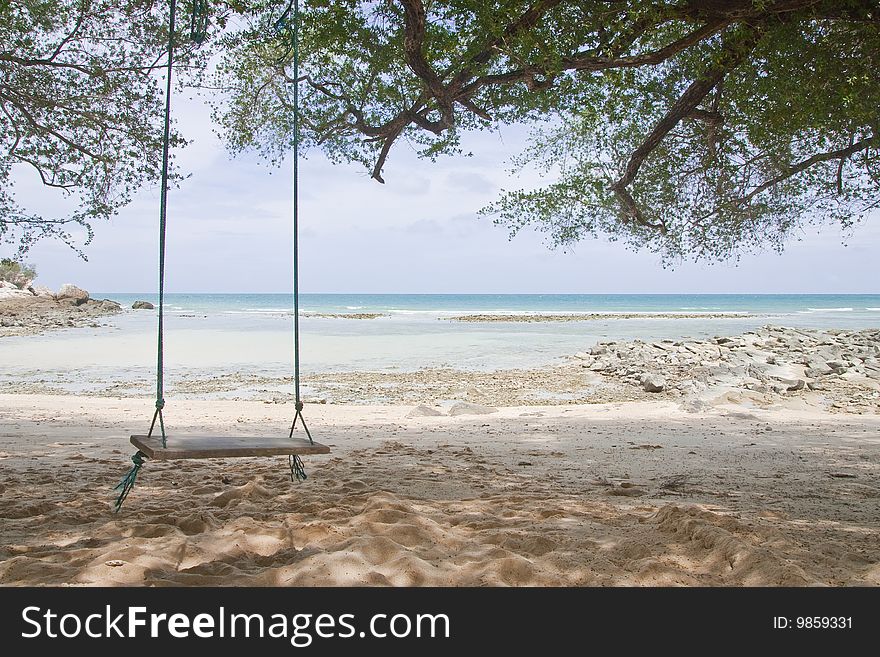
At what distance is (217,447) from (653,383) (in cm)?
1049

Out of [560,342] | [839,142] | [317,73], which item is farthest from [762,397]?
[560,342]

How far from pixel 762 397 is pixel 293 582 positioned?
Result: 386 inches

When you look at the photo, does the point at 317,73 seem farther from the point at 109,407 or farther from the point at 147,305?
the point at 147,305

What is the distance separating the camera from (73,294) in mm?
44969

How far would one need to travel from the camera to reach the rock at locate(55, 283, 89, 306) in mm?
43781

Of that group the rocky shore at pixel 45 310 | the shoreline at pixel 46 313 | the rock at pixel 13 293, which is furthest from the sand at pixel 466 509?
the rock at pixel 13 293

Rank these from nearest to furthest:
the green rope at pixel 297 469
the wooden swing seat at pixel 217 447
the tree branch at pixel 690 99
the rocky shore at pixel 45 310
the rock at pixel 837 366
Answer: the wooden swing seat at pixel 217 447 < the green rope at pixel 297 469 < the tree branch at pixel 690 99 < the rock at pixel 837 366 < the rocky shore at pixel 45 310

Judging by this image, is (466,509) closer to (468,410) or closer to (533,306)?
(468,410)

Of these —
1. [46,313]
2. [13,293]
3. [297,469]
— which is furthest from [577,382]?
[13,293]

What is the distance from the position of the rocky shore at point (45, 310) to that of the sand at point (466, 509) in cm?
2444

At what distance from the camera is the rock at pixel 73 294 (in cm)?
4378

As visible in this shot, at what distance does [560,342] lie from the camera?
78.2 feet

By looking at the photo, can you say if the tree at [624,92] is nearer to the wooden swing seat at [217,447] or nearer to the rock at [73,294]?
the wooden swing seat at [217,447]

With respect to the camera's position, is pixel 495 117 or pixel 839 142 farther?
pixel 495 117
